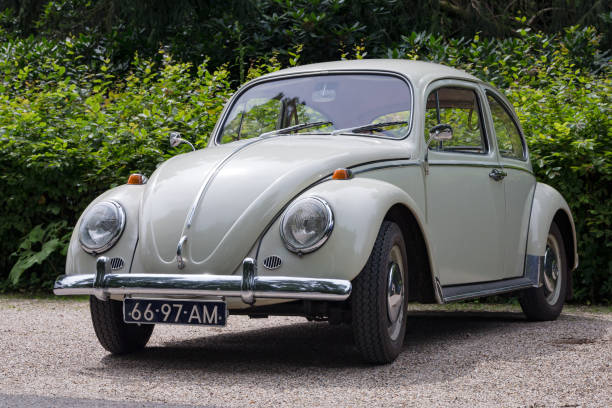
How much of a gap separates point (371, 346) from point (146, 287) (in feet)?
3.99

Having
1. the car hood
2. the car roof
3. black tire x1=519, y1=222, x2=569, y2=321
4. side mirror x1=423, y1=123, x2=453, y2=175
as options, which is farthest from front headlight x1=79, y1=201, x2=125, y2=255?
black tire x1=519, y1=222, x2=569, y2=321

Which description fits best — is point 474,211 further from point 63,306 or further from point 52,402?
point 63,306

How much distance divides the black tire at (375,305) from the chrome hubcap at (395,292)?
6 cm

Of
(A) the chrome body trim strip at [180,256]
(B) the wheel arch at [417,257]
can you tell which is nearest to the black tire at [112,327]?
(A) the chrome body trim strip at [180,256]

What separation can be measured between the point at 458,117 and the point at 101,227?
2.74m

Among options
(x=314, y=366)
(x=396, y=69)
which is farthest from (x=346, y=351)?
(x=396, y=69)

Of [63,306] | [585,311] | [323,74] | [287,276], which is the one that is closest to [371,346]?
[287,276]

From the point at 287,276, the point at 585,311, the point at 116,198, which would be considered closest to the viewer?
the point at 287,276

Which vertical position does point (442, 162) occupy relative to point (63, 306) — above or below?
above

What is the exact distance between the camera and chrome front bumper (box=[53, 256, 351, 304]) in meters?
4.49

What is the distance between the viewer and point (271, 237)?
4.76m

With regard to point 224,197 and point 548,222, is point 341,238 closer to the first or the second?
point 224,197

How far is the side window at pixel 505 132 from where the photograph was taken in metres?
6.94

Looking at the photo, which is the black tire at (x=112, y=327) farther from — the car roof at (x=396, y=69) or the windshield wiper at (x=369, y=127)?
the car roof at (x=396, y=69)
